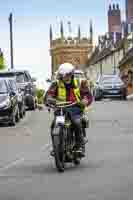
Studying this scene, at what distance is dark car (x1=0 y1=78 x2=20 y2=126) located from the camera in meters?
26.1

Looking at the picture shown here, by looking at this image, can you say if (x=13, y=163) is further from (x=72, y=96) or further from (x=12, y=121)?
(x=12, y=121)

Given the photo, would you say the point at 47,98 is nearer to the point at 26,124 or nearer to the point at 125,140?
the point at 125,140

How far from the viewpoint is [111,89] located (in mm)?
52406

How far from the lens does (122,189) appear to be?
10188mm

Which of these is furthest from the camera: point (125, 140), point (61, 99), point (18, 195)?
point (125, 140)

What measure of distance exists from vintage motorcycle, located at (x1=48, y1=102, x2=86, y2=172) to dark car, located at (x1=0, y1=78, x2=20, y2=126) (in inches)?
503

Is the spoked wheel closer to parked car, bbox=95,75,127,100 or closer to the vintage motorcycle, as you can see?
the vintage motorcycle

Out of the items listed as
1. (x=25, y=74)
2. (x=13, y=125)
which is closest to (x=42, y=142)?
(x=13, y=125)

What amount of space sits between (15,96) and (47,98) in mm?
14515

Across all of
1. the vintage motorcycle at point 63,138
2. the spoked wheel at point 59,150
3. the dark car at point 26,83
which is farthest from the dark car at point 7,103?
the spoked wheel at point 59,150

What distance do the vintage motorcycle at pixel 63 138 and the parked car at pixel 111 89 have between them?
38819mm

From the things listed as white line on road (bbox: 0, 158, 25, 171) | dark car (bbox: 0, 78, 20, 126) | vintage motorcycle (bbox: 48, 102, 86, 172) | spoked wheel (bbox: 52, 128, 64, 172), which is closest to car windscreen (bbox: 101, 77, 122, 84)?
dark car (bbox: 0, 78, 20, 126)

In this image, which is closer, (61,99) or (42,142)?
(61,99)

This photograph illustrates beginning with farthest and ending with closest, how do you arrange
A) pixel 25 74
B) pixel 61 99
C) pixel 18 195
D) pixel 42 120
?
pixel 25 74
pixel 42 120
pixel 61 99
pixel 18 195
